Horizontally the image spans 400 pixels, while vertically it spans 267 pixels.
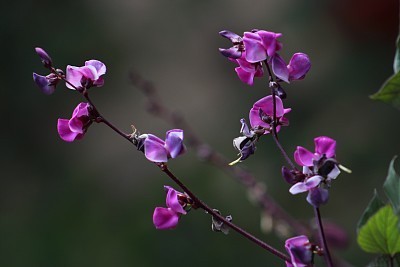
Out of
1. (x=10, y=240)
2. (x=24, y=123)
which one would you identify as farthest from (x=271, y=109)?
(x=24, y=123)

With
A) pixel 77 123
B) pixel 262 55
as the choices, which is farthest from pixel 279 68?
pixel 77 123

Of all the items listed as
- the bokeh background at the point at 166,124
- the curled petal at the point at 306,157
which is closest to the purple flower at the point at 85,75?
the curled petal at the point at 306,157

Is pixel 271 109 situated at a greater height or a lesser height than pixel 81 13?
greater

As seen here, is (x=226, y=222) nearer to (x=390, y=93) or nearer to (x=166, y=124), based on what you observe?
(x=390, y=93)

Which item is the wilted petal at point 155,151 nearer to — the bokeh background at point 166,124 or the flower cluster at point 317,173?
the flower cluster at point 317,173

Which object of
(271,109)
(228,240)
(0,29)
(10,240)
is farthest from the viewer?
(0,29)

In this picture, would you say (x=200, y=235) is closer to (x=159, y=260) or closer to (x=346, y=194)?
(x=159, y=260)

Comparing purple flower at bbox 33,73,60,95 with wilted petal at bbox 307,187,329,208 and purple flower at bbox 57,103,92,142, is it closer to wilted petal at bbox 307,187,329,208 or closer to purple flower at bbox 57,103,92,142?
purple flower at bbox 57,103,92,142
